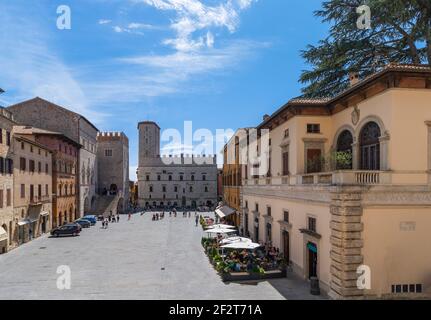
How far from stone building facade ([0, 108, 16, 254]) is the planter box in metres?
19.6

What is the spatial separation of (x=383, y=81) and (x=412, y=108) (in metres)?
1.69

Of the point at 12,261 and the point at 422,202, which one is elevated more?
the point at 422,202

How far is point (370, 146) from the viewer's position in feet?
58.6

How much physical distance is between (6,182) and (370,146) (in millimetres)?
28655

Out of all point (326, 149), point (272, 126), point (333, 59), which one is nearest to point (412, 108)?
point (326, 149)

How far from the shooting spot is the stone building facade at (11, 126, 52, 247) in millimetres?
33688

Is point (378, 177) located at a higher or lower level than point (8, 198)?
higher

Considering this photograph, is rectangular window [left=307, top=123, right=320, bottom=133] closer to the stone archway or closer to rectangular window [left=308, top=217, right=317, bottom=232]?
rectangular window [left=308, top=217, right=317, bottom=232]

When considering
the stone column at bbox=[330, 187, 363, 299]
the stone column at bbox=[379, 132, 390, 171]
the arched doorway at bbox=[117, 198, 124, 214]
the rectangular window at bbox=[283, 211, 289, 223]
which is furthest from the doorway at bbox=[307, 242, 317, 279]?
the arched doorway at bbox=[117, 198, 124, 214]

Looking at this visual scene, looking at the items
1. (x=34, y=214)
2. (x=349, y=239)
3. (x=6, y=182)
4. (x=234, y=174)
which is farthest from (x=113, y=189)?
(x=349, y=239)

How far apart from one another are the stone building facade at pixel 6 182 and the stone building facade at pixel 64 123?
953 inches

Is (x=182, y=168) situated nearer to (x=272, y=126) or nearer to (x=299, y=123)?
(x=272, y=126)

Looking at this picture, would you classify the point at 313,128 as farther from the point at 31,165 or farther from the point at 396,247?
the point at 31,165

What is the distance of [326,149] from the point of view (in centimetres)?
2228
